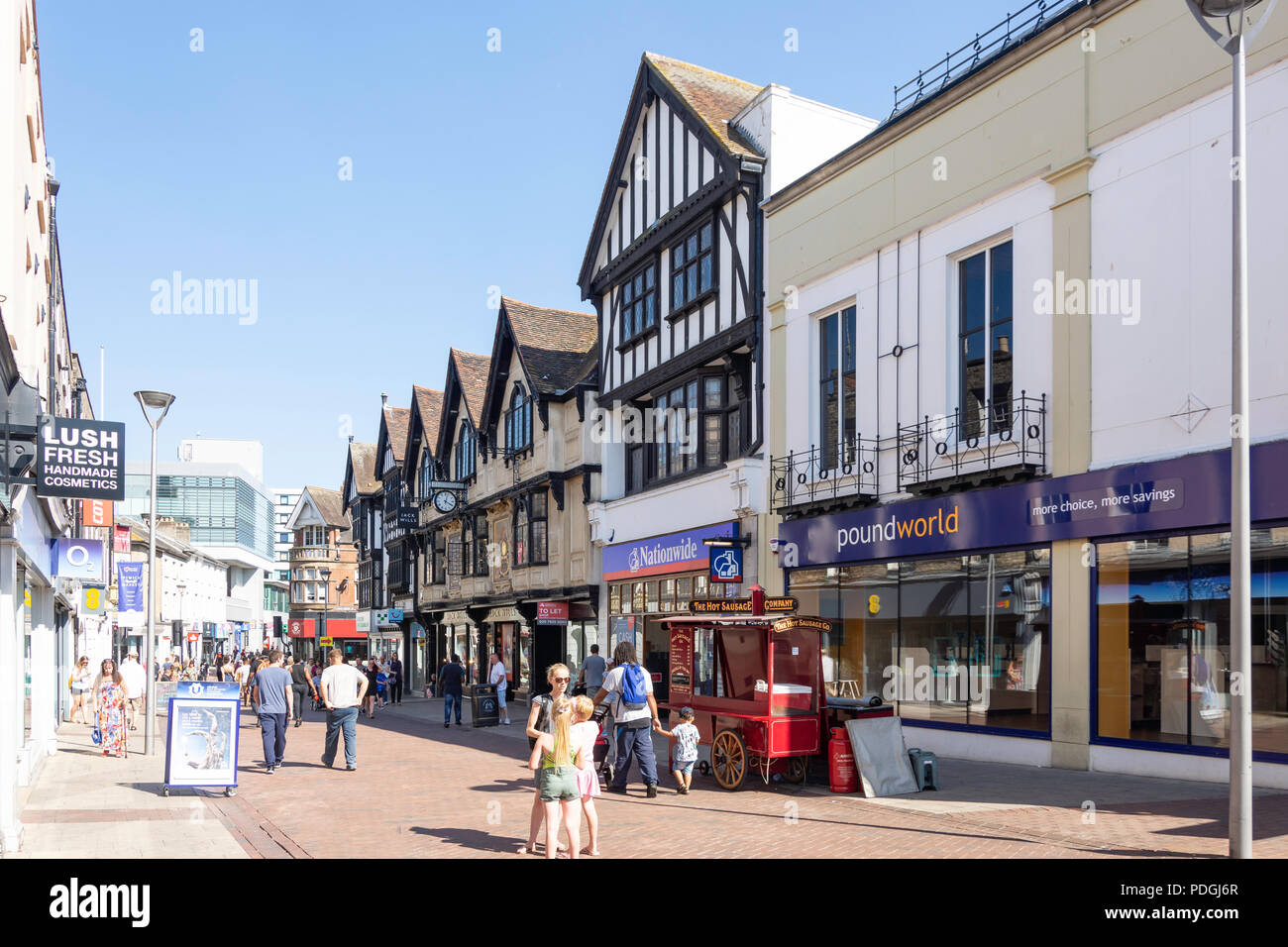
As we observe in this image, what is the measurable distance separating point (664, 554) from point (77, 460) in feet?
53.8

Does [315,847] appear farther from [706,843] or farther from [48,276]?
[48,276]

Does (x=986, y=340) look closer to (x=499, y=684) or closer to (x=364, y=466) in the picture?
(x=499, y=684)

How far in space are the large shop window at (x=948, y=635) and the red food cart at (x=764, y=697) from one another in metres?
0.48

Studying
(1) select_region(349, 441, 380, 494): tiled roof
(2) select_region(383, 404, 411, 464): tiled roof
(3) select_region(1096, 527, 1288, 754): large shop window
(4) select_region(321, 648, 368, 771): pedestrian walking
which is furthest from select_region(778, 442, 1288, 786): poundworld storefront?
(1) select_region(349, 441, 380, 494): tiled roof

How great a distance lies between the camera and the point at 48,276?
21.3 meters

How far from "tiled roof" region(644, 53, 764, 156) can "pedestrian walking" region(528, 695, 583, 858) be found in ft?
54.5

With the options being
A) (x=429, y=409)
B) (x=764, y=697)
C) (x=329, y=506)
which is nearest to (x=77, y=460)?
(x=764, y=697)

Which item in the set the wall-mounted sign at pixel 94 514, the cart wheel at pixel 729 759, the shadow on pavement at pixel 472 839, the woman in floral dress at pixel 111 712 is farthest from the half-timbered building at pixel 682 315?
the shadow on pavement at pixel 472 839

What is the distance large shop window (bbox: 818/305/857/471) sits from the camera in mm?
20547

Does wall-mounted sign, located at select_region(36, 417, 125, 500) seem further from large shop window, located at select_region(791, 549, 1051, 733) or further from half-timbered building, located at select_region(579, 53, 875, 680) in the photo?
half-timbered building, located at select_region(579, 53, 875, 680)

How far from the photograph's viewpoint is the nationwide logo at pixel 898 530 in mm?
17578

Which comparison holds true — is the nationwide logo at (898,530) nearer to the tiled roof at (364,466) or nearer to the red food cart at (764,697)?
the red food cart at (764,697)

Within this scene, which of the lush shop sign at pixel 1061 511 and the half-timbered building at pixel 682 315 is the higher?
the half-timbered building at pixel 682 315

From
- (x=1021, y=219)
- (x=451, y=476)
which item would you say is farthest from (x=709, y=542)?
(x=451, y=476)
